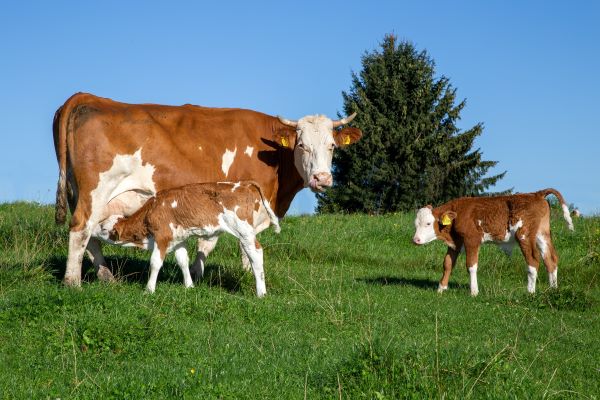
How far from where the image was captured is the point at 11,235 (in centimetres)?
1833

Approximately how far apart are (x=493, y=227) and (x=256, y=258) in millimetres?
4903

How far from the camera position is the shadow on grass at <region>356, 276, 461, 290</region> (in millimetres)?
14430

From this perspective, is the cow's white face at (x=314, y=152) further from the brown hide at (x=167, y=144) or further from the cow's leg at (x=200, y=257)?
the cow's leg at (x=200, y=257)

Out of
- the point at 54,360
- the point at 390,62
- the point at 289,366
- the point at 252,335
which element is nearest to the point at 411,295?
the point at 252,335

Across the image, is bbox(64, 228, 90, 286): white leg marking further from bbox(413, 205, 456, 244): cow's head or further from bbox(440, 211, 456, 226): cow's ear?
bbox(440, 211, 456, 226): cow's ear

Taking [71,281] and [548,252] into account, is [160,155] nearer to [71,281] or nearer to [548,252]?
[71,281]

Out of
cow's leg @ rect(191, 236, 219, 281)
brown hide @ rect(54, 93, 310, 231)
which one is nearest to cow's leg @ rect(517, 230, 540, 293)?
brown hide @ rect(54, 93, 310, 231)

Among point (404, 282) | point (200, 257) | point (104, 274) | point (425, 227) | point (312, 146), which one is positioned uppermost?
point (312, 146)

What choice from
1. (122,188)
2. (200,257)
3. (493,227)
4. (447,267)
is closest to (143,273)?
(200,257)

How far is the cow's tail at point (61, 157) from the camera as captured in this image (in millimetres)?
12172

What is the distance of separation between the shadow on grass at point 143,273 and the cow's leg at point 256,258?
72 centimetres

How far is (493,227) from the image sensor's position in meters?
13.9

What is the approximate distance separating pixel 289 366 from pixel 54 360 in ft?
8.59

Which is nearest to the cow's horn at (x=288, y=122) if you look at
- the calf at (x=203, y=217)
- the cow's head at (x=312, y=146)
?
the cow's head at (x=312, y=146)
